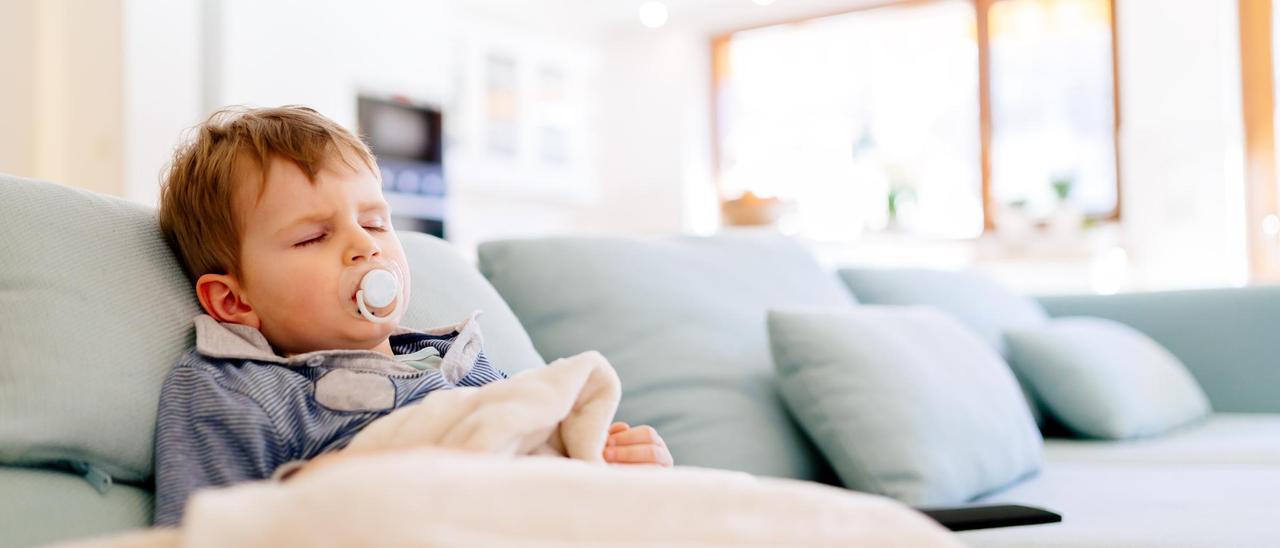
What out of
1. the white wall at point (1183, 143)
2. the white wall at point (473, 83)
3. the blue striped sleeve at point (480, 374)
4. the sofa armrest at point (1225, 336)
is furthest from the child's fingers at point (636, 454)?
the white wall at point (1183, 143)

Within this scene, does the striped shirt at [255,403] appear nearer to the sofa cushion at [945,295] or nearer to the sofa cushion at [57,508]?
the sofa cushion at [57,508]

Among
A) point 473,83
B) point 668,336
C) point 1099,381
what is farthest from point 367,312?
point 473,83

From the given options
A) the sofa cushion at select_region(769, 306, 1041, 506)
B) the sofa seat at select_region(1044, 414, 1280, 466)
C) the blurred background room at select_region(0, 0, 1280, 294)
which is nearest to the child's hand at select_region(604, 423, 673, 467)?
the sofa cushion at select_region(769, 306, 1041, 506)

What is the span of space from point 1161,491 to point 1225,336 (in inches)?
51.3

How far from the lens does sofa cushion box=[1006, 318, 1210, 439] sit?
7.22ft

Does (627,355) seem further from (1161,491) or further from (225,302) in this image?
(1161,491)

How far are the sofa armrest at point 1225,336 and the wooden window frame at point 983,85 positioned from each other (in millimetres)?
2843

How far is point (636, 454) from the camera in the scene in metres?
1.03

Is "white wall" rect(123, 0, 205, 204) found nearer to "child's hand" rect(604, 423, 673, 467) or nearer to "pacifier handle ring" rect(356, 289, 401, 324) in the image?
"pacifier handle ring" rect(356, 289, 401, 324)

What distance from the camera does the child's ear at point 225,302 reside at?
3.54 feet

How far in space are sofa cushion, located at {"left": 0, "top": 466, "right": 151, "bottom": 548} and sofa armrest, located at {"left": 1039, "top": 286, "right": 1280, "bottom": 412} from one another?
8.34 feet

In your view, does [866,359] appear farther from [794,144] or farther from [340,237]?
[794,144]

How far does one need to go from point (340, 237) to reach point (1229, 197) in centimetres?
484

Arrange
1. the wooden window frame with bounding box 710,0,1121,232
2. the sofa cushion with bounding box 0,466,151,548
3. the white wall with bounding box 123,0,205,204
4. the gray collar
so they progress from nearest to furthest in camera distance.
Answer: the sofa cushion with bounding box 0,466,151,548 → the gray collar → the white wall with bounding box 123,0,205,204 → the wooden window frame with bounding box 710,0,1121,232
